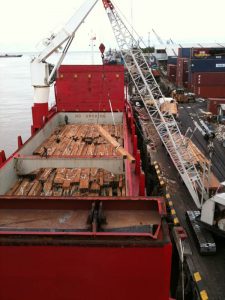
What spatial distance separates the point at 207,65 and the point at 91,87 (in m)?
25.8

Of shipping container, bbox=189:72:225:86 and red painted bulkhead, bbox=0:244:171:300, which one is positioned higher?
shipping container, bbox=189:72:225:86

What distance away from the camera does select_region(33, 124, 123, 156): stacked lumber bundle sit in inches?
488

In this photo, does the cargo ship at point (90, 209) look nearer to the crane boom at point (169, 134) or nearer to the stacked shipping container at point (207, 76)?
the crane boom at point (169, 134)

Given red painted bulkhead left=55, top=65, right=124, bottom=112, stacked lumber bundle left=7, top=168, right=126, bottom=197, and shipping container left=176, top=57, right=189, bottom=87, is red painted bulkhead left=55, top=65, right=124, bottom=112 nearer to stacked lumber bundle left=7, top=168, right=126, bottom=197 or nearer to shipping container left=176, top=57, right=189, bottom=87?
stacked lumber bundle left=7, top=168, right=126, bottom=197

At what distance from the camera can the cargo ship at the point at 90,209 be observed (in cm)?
442

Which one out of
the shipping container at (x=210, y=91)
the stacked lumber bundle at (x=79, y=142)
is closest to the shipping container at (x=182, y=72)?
the shipping container at (x=210, y=91)

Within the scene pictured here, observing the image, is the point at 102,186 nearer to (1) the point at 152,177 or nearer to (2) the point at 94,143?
(2) the point at 94,143

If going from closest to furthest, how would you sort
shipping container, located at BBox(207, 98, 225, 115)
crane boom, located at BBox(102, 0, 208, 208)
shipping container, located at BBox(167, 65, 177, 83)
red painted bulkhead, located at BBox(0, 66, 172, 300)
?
red painted bulkhead, located at BBox(0, 66, 172, 300) < crane boom, located at BBox(102, 0, 208, 208) < shipping container, located at BBox(207, 98, 225, 115) < shipping container, located at BBox(167, 65, 177, 83)

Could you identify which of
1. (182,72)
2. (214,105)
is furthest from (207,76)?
(214,105)

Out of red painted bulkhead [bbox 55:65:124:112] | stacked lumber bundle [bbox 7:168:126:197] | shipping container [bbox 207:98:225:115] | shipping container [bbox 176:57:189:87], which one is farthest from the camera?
shipping container [bbox 176:57:189:87]

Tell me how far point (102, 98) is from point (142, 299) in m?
15.4

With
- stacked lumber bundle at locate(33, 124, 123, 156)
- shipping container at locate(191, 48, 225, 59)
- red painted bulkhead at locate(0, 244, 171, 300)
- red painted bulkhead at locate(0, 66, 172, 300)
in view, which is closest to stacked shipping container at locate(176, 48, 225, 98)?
shipping container at locate(191, 48, 225, 59)

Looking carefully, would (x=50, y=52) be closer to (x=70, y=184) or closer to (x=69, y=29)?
(x=69, y=29)

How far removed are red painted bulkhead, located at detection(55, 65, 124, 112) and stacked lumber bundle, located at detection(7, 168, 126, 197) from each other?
9304mm
